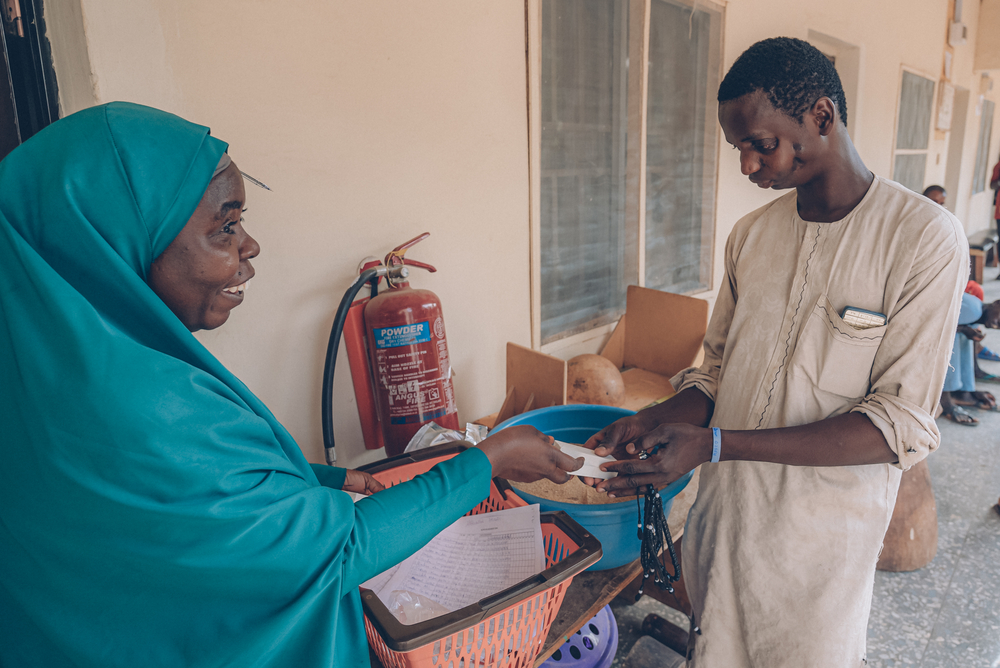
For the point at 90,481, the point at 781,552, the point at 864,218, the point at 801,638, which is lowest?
the point at 801,638

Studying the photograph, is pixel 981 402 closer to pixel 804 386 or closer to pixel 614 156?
pixel 614 156

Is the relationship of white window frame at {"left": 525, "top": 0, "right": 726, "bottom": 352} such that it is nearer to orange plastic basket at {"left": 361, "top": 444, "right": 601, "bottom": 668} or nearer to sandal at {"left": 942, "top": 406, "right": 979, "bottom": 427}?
orange plastic basket at {"left": 361, "top": 444, "right": 601, "bottom": 668}

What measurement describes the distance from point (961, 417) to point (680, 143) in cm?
249

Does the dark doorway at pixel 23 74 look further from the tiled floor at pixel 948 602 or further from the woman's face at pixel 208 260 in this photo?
the tiled floor at pixel 948 602

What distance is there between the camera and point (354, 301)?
175 cm

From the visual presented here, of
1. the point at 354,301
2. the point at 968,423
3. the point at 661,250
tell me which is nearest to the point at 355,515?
the point at 354,301

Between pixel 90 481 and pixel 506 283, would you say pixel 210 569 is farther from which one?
pixel 506 283

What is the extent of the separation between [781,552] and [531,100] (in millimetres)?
1743

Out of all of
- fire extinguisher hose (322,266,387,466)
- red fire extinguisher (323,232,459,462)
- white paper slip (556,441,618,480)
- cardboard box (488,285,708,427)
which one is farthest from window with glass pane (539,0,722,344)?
white paper slip (556,441,618,480)

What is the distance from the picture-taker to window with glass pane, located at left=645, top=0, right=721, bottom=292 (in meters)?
2.82

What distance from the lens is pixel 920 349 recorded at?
1.00m

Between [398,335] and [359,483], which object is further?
[398,335]

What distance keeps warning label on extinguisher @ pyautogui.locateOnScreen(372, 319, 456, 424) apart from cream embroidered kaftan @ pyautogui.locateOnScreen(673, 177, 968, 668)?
83cm

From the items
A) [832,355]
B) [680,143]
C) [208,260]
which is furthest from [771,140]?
[680,143]
